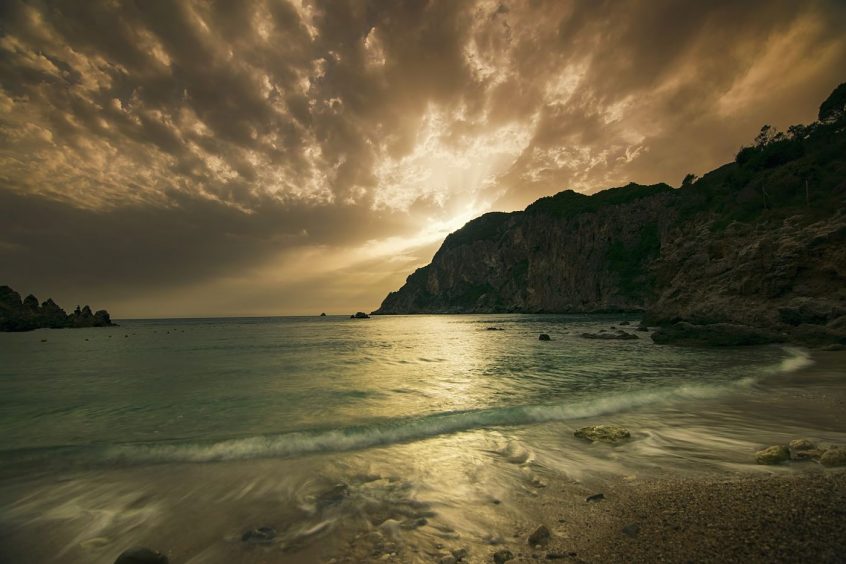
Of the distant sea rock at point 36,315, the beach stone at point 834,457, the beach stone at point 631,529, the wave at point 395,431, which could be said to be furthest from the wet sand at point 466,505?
the distant sea rock at point 36,315

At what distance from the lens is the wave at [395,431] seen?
6.71 metres

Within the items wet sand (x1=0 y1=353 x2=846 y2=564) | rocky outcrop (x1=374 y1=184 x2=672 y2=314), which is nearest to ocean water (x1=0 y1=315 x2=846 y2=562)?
wet sand (x1=0 y1=353 x2=846 y2=564)

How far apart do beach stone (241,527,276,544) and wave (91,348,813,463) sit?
9.03 feet

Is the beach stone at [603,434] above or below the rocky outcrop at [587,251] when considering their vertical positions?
below

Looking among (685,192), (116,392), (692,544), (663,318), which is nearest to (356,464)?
(692,544)

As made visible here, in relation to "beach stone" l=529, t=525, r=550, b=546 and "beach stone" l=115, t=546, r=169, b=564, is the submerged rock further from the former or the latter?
"beach stone" l=529, t=525, r=550, b=546

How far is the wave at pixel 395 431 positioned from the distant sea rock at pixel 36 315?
11377 cm

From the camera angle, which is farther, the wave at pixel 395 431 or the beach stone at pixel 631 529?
the wave at pixel 395 431

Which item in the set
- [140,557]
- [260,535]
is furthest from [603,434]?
[140,557]

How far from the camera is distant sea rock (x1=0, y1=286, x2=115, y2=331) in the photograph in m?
81.7

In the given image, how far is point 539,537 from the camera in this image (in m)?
3.48

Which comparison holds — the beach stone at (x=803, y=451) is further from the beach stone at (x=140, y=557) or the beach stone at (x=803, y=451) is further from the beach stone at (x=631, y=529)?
the beach stone at (x=140, y=557)

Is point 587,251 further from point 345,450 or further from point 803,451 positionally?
point 345,450

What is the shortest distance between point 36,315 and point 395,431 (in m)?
139
